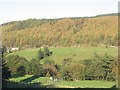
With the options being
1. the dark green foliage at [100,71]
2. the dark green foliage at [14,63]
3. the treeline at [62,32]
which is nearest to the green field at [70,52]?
the treeline at [62,32]

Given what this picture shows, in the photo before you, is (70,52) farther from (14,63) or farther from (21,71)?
(14,63)

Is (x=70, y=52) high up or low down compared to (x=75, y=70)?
up

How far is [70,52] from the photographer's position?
30.7m

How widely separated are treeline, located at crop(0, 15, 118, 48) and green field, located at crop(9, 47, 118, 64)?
2.04 meters

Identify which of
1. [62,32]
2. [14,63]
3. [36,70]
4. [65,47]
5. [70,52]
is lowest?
[36,70]

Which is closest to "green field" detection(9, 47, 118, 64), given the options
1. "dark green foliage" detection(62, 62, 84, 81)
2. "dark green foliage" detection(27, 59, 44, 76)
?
"dark green foliage" detection(27, 59, 44, 76)

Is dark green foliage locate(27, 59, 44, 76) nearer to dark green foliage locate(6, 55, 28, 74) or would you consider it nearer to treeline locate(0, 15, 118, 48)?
dark green foliage locate(6, 55, 28, 74)

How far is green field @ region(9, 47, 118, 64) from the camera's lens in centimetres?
2799

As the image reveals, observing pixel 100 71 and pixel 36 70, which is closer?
pixel 100 71

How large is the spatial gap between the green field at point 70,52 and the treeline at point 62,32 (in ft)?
6.70

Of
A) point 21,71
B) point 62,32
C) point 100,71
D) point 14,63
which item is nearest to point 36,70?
point 21,71

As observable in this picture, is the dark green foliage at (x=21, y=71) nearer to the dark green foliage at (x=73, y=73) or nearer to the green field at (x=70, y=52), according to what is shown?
the dark green foliage at (x=73, y=73)

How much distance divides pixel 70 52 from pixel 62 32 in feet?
23.2

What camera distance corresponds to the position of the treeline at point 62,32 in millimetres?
34844
